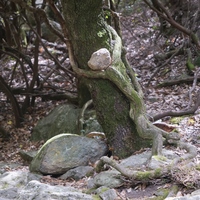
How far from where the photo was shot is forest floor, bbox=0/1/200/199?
19.9ft

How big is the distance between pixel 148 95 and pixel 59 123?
6.70 feet

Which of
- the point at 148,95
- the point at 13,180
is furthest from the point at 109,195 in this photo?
the point at 148,95

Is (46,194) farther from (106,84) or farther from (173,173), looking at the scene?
(106,84)

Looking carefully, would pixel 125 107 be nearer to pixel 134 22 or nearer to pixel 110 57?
pixel 110 57

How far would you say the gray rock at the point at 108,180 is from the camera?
3.62 metres

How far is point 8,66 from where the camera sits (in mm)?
11180

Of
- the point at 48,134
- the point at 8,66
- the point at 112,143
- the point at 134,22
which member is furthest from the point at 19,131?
the point at 134,22

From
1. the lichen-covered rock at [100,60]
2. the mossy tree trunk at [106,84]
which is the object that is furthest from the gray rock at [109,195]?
the lichen-covered rock at [100,60]

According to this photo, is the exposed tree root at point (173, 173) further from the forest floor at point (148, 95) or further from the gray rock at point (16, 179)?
the gray rock at point (16, 179)

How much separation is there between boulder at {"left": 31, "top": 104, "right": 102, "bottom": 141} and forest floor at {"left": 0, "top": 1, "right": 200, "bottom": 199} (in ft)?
0.78

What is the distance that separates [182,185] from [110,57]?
6.78ft

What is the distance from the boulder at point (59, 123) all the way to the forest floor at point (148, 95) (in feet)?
0.78

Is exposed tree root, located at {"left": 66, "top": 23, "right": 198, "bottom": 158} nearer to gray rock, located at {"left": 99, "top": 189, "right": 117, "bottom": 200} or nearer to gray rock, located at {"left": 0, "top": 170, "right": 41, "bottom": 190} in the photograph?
gray rock, located at {"left": 99, "top": 189, "right": 117, "bottom": 200}

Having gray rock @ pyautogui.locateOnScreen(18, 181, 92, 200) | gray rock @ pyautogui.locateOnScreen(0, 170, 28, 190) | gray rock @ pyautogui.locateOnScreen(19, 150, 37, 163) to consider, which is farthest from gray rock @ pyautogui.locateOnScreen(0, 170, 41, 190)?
gray rock @ pyautogui.locateOnScreen(19, 150, 37, 163)
